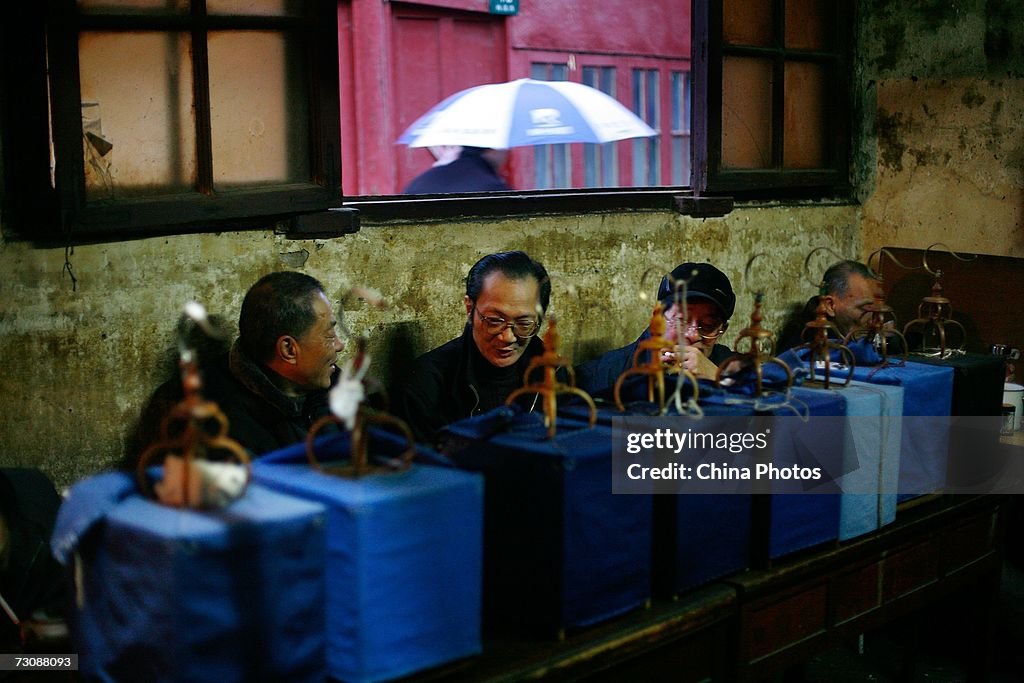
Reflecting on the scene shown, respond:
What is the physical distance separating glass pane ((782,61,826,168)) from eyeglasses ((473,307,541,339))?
82.2 inches

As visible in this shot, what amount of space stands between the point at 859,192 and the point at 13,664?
15.6ft

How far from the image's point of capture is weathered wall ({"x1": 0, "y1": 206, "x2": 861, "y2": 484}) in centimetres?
330

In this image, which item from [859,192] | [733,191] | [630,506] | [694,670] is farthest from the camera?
[859,192]

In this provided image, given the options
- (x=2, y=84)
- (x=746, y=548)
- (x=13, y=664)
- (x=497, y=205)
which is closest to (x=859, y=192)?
(x=497, y=205)

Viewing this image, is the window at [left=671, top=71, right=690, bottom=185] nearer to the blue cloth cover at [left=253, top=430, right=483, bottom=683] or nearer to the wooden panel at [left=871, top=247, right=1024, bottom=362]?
the wooden panel at [left=871, top=247, right=1024, bottom=362]

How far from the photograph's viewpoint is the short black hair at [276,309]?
3439 mm

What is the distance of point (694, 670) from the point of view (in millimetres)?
2818

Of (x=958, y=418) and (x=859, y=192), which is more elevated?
(x=859, y=192)

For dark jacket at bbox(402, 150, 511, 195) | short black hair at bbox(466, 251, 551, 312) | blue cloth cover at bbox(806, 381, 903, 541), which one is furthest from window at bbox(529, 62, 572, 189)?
blue cloth cover at bbox(806, 381, 903, 541)

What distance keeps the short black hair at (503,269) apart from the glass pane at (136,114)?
104 cm

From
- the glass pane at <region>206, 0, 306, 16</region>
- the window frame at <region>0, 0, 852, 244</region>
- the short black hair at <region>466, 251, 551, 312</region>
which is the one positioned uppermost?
Result: the glass pane at <region>206, 0, 306, 16</region>

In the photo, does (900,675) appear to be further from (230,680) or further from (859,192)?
(230,680)

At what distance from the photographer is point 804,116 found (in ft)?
18.3

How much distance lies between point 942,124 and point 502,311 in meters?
2.82
